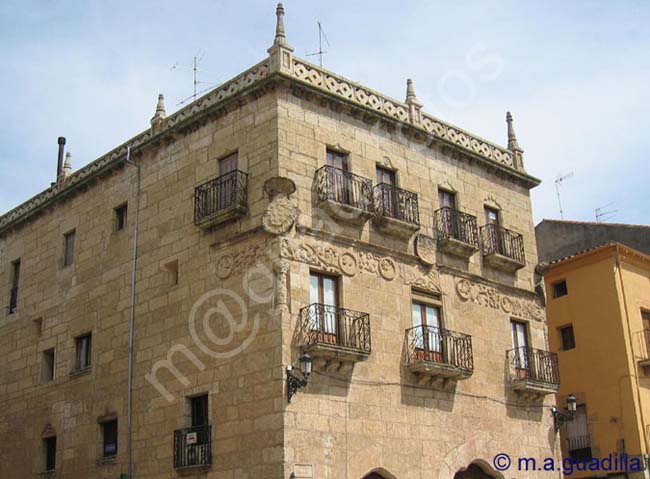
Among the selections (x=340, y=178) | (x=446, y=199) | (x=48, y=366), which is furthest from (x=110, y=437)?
(x=446, y=199)

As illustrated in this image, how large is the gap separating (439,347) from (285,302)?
451 centimetres

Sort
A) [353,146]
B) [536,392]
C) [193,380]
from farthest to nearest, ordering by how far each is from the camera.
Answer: [536,392] < [353,146] < [193,380]

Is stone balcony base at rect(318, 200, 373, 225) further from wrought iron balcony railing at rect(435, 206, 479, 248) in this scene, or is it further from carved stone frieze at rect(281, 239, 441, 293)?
wrought iron balcony railing at rect(435, 206, 479, 248)

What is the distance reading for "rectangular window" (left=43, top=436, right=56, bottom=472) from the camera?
70.3 ft

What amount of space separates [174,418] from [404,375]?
501 cm

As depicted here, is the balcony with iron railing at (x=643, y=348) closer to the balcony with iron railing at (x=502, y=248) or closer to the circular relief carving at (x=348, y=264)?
the balcony with iron railing at (x=502, y=248)

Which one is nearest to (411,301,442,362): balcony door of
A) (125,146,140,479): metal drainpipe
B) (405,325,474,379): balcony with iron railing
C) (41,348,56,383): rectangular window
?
(405,325,474,379): balcony with iron railing

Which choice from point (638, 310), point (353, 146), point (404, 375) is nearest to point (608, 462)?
point (638, 310)

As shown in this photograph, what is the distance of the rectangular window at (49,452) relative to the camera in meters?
21.4

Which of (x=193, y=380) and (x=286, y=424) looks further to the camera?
(x=193, y=380)

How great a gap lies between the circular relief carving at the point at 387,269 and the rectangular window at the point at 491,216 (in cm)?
439

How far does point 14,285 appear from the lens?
82.0ft

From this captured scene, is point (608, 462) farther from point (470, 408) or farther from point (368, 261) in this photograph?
point (368, 261)

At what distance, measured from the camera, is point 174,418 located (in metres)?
17.9
